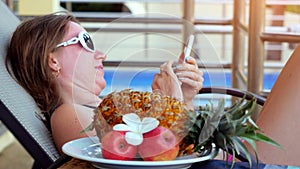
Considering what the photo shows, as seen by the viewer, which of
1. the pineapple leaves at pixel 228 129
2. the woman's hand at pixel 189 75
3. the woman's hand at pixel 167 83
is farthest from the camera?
the woman's hand at pixel 189 75

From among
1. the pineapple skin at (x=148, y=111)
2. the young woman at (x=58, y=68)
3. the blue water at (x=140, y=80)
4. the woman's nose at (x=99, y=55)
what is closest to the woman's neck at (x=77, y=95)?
the young woman at (x=58, y=68)

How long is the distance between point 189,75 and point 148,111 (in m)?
0.28

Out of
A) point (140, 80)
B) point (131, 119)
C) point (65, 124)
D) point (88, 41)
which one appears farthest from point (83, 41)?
point (131, 119)

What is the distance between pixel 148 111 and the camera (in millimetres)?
1186

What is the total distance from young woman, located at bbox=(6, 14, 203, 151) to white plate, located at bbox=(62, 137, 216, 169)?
0.33 meters

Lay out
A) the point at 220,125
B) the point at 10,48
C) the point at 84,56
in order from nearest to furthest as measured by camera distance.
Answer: the point at 220,125 < the point at 84,56 < the point at 10,48

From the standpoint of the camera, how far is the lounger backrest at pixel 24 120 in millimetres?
1729

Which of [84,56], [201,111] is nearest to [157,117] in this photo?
[201,111]

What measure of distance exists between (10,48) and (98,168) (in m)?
0.84

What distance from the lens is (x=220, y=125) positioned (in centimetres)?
116

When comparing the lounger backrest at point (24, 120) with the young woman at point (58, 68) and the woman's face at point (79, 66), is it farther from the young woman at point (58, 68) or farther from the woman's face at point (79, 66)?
the woman's face at point (79, 66)

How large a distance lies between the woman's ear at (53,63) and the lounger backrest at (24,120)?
14cm

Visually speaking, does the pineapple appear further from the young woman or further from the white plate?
the young woman

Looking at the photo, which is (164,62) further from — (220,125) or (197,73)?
(220,125)
